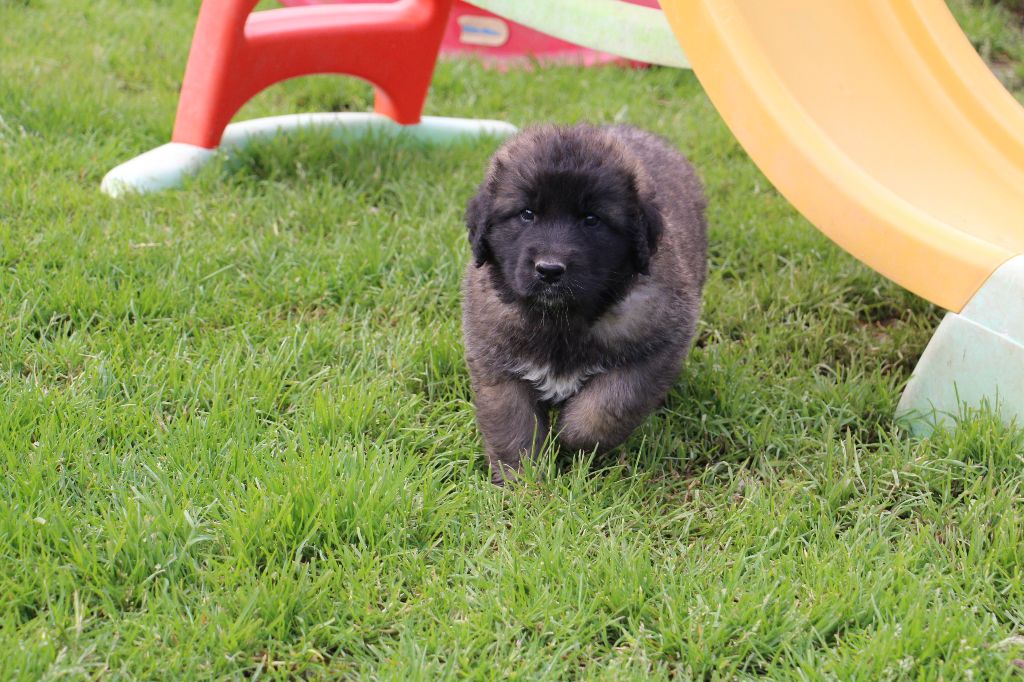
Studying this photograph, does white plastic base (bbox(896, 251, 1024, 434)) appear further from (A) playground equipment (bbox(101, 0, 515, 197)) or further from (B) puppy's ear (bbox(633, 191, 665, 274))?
(A) playground equipment (bbox(101, 0, 515, 197))

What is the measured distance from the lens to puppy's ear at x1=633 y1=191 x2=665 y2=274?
2.96m

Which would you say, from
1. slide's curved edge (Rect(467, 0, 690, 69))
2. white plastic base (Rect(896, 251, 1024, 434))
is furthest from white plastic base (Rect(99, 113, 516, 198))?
white plastic base (Rect(896, 251, 1024, 434))

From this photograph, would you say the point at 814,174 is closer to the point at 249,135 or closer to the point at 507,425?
the point at 507,425

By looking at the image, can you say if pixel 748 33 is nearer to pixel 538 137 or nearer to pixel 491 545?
pixel 538 137

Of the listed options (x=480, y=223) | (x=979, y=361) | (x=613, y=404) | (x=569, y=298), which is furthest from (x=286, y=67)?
(x=979, y=361)

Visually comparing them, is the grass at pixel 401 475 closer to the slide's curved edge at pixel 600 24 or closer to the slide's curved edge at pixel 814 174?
the slide's curved edge at pixel 814 174

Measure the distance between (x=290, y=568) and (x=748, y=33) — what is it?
2.12 meters

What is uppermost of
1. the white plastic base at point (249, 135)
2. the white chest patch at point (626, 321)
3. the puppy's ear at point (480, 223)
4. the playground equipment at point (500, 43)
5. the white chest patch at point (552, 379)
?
the puppy's ear at point (480, 223)

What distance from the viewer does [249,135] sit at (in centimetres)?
486

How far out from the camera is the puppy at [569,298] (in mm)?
2898

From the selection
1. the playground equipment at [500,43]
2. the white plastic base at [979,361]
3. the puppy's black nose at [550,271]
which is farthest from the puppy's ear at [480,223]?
the playground equipment at [500,43]

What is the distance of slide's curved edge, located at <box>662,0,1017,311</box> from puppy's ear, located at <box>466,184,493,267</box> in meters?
0.83

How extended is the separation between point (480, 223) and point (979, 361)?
151 centimetres

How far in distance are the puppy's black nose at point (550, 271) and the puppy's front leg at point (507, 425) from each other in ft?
1.36
